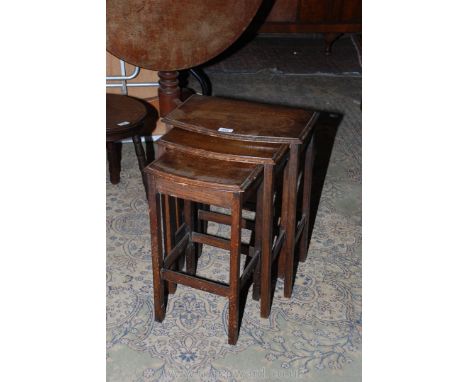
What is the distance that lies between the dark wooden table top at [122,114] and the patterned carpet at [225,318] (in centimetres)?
43

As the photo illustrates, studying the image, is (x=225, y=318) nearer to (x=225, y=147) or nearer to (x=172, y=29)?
(x=225, y=147)

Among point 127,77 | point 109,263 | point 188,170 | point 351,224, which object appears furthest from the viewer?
point 127,77

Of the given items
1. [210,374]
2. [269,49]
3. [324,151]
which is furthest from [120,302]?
[269,49]

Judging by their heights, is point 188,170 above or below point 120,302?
above

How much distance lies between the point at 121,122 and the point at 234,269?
0.99 metres

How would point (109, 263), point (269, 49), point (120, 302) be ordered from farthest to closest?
1. point (269, 49)
2. point (109, 263)
3. point (120, 302)

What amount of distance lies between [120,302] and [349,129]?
2.03 m

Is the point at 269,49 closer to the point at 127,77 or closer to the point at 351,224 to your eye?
the point at 127,77

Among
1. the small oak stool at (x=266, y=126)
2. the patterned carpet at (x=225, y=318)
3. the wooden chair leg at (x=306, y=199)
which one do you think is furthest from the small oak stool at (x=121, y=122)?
the wooden chair leg at (x=306, y=199)

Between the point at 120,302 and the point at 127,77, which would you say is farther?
the point at 127,77

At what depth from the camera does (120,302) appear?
83.4 inches

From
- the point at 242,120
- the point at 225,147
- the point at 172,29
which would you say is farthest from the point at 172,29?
the point at 225,147

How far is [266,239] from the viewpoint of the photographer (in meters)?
1.89

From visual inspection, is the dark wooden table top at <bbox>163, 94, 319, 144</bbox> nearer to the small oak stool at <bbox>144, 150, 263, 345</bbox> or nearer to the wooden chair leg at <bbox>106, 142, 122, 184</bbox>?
the small oak stool at <bbox>144, 150, 263, 345</bbox>
